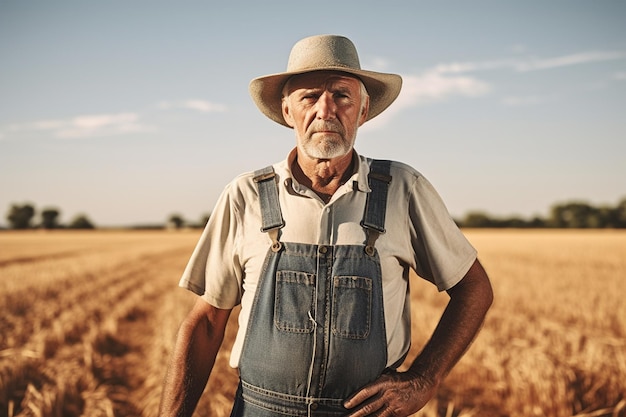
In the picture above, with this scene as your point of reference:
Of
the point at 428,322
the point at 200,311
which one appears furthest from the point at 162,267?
the point at 200,311

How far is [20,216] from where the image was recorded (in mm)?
94500

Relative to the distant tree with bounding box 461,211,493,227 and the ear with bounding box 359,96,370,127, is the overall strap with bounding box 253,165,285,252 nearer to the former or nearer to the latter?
the ear with bounding box 359,96,370,127

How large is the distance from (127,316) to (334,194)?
992 cm

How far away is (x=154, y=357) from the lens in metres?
7.36

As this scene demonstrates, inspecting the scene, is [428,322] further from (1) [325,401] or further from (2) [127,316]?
(1) [325,401]

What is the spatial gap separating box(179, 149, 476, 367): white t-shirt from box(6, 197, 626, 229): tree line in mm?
66852

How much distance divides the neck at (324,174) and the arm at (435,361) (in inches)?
26.0

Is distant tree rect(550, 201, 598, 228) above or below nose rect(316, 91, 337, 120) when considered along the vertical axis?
above

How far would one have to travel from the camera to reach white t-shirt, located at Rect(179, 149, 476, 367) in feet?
7.95

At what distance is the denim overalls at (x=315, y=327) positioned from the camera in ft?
7.53

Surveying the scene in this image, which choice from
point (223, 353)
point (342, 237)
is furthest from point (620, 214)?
point (342, 237)

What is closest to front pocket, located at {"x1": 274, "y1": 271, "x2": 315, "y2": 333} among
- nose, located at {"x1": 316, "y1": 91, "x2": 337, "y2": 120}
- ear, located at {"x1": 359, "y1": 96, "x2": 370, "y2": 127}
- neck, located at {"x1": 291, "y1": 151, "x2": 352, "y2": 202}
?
neck, located at {"x1": 291, "y1": 151, "x2": 352, "y2": 202}

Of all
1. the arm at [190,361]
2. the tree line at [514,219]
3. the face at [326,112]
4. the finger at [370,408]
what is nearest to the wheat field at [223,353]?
the arm at [190,361]

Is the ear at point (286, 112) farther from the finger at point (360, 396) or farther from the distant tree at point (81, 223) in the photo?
the distant tree at point (81, 223)
